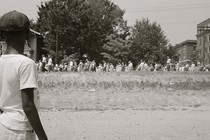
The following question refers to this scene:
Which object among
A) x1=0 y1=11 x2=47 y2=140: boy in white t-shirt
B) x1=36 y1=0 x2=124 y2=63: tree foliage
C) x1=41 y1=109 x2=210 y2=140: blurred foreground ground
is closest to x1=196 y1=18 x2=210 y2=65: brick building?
x1=36 y1=0 x2=124 y2=63: tree foliage

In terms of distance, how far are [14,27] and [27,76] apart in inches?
15.6

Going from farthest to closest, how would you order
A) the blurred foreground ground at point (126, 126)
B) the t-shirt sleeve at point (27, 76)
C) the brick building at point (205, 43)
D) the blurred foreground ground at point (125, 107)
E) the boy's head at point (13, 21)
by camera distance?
the brick building at point (205, 43), the blurred foreground ground at point (125, 107), the blurred foreground ground at point (126, 126), the boy's head at point (13, 21), the t-shirt sleeve at point (27, 76)

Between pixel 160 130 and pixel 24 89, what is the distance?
310 inches

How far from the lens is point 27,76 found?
9.19 ft

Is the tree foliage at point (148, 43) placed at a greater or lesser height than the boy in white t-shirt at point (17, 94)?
greater

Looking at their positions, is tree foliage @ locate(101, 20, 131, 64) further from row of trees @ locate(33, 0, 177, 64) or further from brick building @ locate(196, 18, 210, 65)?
brick building @ locate(196, 18, 210, 65)

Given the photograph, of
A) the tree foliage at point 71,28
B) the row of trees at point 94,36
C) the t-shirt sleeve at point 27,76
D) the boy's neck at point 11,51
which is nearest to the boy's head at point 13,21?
the boy's neck at point 11,51

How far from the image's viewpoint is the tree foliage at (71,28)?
62969mm

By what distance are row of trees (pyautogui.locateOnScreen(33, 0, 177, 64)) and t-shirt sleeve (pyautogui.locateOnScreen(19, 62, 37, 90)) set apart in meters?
55.8

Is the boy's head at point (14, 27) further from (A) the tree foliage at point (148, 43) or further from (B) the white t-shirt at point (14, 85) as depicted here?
→ (A) the tree foliage at point (148, 43)

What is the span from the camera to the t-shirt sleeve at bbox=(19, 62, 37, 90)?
279 cm

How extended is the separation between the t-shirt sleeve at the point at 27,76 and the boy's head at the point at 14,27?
290 mm

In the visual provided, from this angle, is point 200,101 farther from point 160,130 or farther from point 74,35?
point 74,35

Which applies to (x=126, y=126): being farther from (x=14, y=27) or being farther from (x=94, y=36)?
(x=94, y=36)
